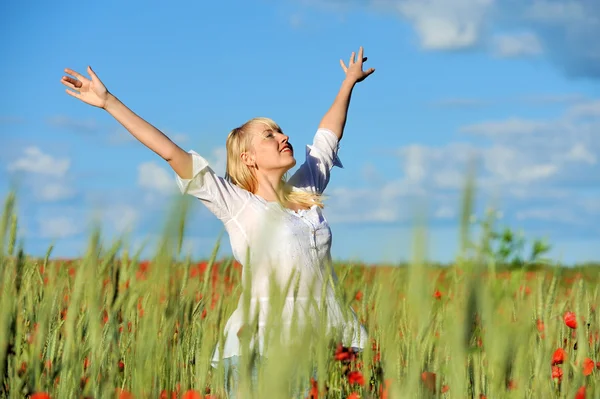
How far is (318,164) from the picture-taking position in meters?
3.11

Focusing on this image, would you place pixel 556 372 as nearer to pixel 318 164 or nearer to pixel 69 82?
pixel 318 164

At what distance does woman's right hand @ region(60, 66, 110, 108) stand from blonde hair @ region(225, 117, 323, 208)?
62 cm

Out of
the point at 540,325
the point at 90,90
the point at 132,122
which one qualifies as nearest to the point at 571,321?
the point at 540,325

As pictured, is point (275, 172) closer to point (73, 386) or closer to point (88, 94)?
point (88, 94)

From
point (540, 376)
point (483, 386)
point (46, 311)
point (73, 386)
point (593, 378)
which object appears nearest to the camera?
point (46, 311)

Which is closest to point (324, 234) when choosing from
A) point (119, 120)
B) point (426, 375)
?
point (119, 120)

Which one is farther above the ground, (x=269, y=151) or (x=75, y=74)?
(x=75, y=74)

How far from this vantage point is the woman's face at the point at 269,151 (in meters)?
2.73

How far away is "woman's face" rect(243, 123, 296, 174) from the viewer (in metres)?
2.73

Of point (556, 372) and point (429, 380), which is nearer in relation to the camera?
point (429, 380)

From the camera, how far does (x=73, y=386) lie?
1529 mm

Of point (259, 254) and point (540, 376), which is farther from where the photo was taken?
point (540, 376)

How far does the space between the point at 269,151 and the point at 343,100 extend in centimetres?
70

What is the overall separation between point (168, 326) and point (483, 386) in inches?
45.0
